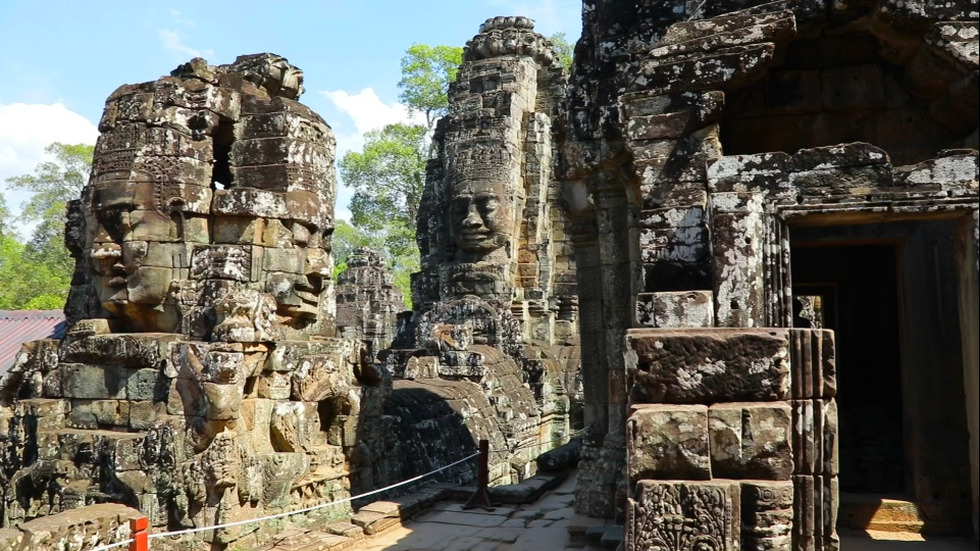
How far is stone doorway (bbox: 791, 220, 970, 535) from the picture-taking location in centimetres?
550

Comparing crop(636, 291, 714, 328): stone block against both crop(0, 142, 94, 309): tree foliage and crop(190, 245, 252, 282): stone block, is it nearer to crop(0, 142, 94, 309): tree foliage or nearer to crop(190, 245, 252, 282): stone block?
crop(190, 245, 252, 282): stone block

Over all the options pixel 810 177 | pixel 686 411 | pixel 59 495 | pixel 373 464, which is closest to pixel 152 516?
pixel 59 495

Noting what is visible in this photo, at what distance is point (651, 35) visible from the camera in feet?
21.5

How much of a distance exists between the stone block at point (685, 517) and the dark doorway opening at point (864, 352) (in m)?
3.50

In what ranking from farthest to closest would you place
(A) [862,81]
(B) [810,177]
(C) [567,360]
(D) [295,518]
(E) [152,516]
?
(C) [567,360]
(D) [295,518]
(E) [152,516]
(A) [862,81]
(B) [810,177]

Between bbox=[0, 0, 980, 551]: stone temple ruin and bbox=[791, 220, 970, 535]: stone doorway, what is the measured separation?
→ 2 cm

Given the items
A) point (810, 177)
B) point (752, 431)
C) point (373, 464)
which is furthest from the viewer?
point (373, 464)

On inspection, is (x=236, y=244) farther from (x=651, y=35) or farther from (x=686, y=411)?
(x=686, y=411)

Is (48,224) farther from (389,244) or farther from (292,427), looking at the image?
(292,427)

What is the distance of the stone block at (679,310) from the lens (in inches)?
173

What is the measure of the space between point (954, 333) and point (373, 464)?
17.6 ft

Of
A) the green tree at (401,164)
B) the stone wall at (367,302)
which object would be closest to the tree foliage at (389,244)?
the green tree at (401,164)

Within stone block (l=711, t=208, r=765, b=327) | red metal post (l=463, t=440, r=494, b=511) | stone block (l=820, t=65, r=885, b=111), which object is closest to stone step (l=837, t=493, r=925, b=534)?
stone block (l=711, t=208, r=765, b=327)

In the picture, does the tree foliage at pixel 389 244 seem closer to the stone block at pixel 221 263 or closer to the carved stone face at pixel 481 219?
the carved stone face at pixel 481 219
